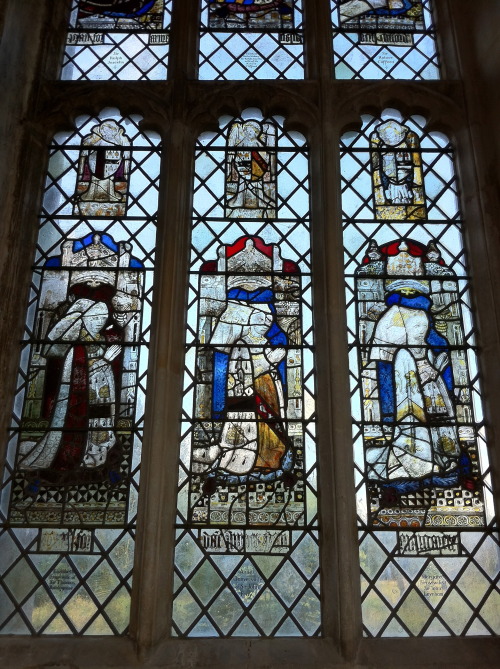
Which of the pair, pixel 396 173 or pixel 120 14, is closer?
pixel 396 173

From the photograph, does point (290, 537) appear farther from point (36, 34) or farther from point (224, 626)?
point (36, 34)

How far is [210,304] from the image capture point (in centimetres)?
543

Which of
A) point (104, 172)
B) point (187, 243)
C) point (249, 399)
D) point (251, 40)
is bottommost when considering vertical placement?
point (249, 399)

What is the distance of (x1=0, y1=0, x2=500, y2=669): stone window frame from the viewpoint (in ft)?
14.5

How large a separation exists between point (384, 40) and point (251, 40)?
99 centimetres

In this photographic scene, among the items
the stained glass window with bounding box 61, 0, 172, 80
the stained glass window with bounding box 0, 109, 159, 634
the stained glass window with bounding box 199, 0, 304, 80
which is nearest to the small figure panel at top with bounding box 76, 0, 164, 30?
the stained glass window with bounding box 61, 0, 172, 80

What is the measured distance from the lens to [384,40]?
6461 millimetres

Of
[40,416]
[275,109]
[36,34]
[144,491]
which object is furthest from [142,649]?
[36,34]

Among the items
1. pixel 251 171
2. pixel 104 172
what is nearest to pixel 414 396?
pixel 251 171

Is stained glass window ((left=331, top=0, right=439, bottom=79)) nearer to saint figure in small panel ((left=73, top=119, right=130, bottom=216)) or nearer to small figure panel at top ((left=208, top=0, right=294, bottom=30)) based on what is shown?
small figure panel at top ((left=208, top=0, right=294, bottom=30))

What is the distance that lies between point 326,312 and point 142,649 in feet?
7.13

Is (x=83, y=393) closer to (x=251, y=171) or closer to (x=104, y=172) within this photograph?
(x=104, y=172)

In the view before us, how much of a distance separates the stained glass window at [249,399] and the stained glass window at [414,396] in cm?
32

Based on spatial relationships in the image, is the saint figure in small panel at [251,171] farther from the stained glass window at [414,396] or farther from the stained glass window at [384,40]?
the stained glass window at [384,40]
